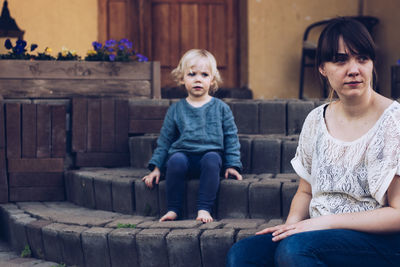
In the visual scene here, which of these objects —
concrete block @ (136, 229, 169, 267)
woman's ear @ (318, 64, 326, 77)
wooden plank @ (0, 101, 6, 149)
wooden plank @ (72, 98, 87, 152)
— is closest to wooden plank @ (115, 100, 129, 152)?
wooden plank @ (72, 98, 87, 152)

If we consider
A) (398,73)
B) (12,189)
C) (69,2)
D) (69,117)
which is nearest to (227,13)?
(69,2)

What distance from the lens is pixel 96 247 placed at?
120 inches

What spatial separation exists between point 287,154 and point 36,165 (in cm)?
181

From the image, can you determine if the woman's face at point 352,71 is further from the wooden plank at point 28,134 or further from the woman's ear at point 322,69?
the wooden plank at point 28,134

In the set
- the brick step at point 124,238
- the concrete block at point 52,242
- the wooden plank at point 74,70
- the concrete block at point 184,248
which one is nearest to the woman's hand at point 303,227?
the brick step at point 124,238

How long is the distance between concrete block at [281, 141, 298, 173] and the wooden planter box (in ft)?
4.32

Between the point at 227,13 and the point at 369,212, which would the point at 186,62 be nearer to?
the point at 369,212

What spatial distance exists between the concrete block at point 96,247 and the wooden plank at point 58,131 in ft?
4.26

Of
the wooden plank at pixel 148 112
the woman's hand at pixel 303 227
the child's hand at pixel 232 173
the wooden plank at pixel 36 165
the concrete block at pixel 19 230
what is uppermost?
the wooden plank at pixel 148 112

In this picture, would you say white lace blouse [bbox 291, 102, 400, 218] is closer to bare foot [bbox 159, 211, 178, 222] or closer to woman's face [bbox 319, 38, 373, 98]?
woman's face [bbox 319, 38, 373, 98]

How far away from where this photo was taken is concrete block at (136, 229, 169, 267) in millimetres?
2859

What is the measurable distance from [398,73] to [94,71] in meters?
2.43

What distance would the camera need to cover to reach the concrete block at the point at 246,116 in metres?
4.22

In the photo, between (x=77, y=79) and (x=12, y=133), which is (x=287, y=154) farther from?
(x=12, y=133)
